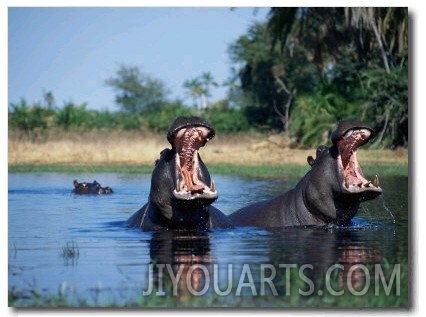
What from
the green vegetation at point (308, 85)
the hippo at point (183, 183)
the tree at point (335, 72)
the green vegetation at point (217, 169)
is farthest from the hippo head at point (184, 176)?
the green vegetation at point (217, 169)

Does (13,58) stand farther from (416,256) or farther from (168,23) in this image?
(416,256)

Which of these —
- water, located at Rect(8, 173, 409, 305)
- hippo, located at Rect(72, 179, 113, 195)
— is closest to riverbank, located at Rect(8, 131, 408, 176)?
hippo, located at Rect(72, 179, 113, 195)

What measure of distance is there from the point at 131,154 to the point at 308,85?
1310cm

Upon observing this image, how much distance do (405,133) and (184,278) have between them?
684 cm

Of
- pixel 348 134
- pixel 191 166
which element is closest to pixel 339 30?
pixel 348 134

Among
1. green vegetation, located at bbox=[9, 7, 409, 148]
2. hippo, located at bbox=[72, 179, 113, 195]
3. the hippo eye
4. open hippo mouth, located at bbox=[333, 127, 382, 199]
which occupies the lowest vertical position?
hippo, located at bbox=[72, 179, 113, 195]

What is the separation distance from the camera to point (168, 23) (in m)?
10.0

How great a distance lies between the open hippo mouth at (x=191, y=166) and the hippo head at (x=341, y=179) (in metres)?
1.16

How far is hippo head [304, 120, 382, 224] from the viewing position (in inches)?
318

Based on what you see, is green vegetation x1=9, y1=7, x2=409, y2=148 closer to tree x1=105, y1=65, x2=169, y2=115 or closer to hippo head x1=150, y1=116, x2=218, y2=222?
tree x1=105, y1=65, x2=169, y2=115

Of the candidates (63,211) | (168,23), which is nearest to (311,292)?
(168,23)

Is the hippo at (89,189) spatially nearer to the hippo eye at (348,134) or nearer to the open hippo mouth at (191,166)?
the open hippo mouth at (191,166)

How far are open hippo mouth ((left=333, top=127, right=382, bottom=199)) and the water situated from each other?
43 centimetres

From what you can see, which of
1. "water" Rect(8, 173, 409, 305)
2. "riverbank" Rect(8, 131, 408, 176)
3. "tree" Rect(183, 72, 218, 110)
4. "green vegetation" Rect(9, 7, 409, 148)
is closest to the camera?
"water" Rect(8, 173, 409, 305)
